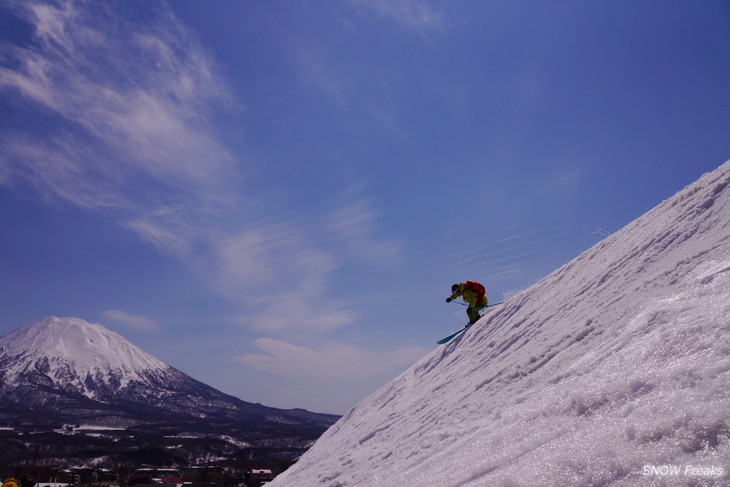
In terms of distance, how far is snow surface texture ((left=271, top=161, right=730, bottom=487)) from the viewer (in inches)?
99.5

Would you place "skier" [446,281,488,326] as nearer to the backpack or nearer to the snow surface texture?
the backpack

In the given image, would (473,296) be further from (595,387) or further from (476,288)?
(595,387)

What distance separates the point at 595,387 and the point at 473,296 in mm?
8885

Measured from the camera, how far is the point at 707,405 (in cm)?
251

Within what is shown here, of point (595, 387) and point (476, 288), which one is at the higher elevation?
point (476, 288)

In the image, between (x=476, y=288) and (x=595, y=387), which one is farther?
(x=476, y=288)

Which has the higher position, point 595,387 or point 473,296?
point 473,296

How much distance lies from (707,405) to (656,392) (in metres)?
0.43

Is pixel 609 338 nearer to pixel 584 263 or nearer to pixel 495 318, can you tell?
pixel 584 263

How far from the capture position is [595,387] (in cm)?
346

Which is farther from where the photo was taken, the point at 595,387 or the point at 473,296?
the point at 473,296

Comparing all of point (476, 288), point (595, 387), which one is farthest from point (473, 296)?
point (595, 387)

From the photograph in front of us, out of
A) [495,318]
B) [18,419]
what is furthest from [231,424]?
[495,318]

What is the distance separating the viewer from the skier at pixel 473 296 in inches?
479
